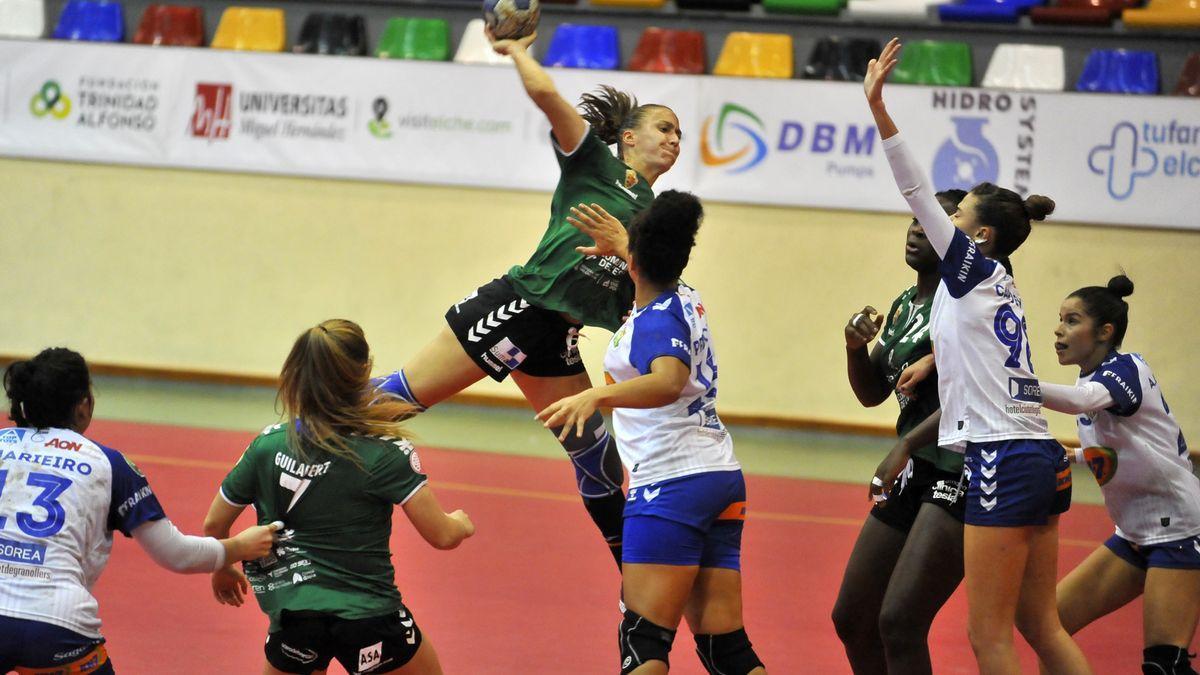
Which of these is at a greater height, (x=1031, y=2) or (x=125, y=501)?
(x=1031, y=2)

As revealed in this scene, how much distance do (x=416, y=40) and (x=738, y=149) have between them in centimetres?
293

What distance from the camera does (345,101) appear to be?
428 inches

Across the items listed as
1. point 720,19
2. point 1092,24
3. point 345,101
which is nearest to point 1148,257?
point 1092,24

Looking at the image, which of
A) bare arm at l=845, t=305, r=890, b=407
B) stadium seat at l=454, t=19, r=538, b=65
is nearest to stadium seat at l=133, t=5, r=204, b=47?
stadium seat at l=454, t=19, r=538, b=65

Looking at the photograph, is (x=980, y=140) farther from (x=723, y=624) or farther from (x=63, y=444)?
(x=63, y=444)

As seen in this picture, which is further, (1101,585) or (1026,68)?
(1026,68)

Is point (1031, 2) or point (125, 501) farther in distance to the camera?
point (1031, 2)

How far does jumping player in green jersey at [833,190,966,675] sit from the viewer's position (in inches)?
149

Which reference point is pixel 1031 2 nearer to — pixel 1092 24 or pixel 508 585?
pixel 1092 24

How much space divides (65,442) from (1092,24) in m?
9.36

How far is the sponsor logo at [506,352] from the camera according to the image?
477 centimetres

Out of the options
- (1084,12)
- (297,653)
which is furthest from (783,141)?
(297,653)

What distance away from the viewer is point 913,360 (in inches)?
163

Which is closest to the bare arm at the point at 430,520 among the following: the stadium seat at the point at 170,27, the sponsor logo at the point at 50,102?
the stadium seat at the point at 170,27
